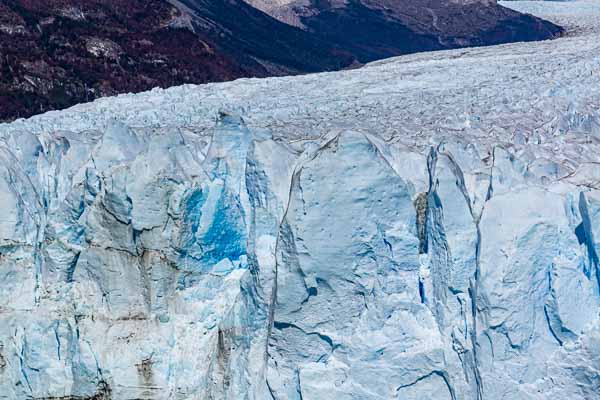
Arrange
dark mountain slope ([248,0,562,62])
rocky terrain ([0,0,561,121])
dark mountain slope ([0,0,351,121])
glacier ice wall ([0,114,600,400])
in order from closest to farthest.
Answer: glacier ice wall ([0,114,600,400]), dark mountain slope ([0,0,351,121]), rocky terrain ([0,0,561,121]), dark mountain slope ([248,0,562,62])

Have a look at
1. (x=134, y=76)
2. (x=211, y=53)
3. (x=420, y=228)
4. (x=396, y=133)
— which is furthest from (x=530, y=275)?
(x=211, y=53)

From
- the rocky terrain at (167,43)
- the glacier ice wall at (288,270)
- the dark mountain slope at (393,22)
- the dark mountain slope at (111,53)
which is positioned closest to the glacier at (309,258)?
the glacier ice wall at (288,270)

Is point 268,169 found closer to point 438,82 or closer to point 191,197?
Result: point 191,197

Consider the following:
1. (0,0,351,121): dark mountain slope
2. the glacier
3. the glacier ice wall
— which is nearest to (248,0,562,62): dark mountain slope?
(0,0,351,121): dark mountain slope

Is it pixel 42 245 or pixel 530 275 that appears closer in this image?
pixel 530 275

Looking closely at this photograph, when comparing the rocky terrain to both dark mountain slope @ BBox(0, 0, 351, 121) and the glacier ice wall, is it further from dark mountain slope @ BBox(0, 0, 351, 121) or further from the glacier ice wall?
the glacier ice wall

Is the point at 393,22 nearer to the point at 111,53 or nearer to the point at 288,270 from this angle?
the point at 111,53
